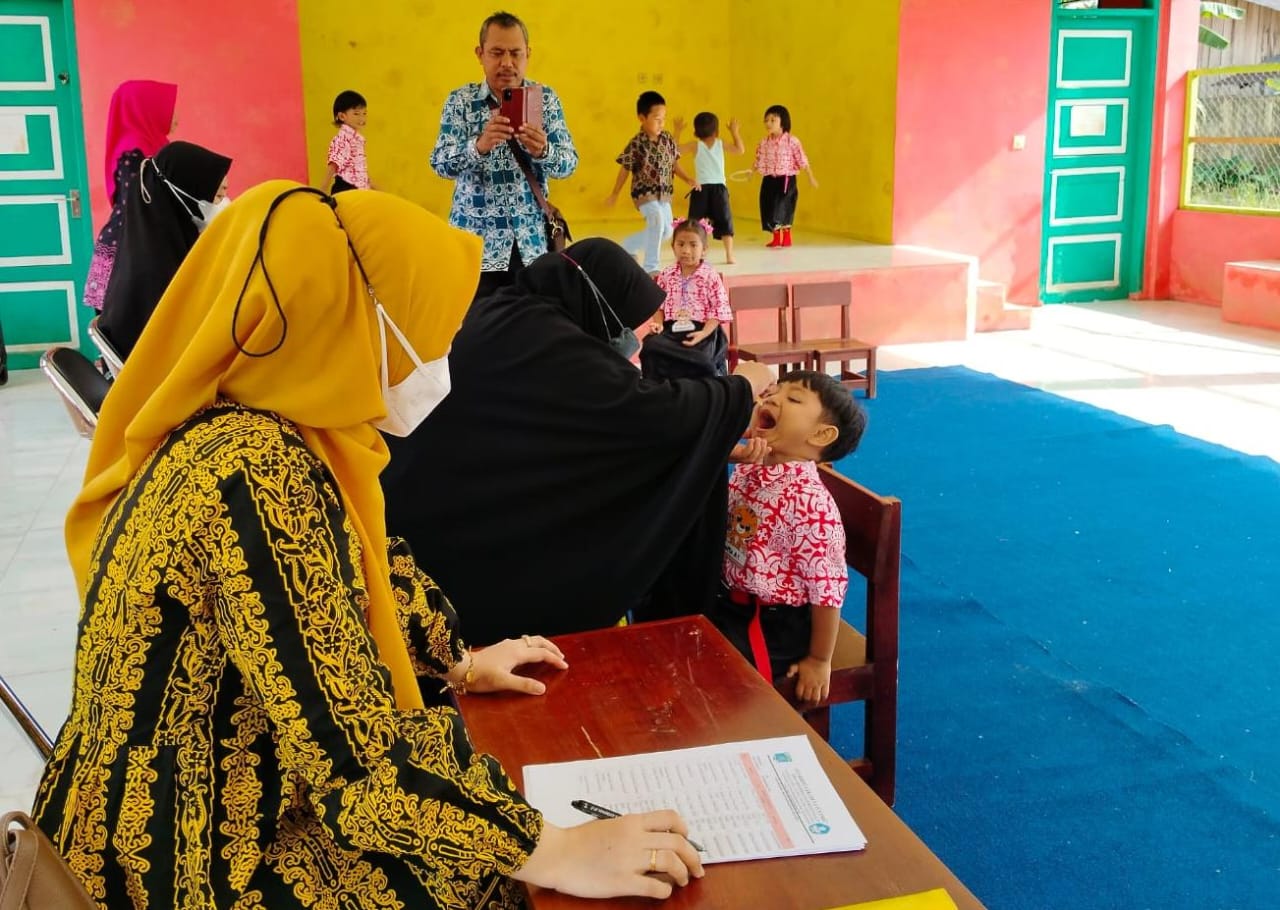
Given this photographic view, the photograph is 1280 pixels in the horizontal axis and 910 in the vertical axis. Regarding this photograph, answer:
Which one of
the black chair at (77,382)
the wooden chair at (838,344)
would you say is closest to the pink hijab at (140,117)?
the black chair at (77,382)

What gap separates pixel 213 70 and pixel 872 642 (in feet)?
24.9

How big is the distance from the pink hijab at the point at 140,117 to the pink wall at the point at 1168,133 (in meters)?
7.69

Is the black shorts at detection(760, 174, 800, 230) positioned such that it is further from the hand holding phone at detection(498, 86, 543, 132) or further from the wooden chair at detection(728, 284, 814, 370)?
the hand holding phone at detection(498, 86, 543, 132)

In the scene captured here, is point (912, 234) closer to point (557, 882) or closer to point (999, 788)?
point (999, 788)

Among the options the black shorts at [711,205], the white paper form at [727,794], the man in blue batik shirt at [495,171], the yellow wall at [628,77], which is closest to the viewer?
the white paper form at [727,794]

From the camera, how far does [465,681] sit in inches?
65.8

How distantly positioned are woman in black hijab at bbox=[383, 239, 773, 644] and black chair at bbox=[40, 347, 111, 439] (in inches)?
25.4

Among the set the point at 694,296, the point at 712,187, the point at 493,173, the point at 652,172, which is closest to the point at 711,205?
the point at 712,187

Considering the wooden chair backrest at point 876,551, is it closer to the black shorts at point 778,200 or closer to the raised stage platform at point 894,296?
the raised stage platform at point 894,296

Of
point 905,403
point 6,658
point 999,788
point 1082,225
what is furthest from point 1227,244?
point 6,658

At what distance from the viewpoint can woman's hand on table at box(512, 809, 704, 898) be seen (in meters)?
1.19

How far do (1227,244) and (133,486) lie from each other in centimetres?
959

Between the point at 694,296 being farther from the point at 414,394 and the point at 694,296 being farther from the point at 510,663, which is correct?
the point at 414,394

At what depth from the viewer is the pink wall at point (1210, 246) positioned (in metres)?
8.96
